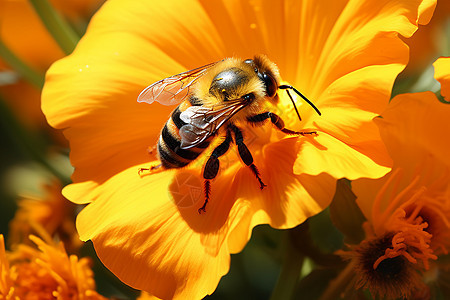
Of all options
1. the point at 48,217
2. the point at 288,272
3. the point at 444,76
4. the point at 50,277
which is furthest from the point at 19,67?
the point at 444,76

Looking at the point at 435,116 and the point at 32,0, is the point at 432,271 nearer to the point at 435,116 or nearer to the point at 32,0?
the point at 435,116

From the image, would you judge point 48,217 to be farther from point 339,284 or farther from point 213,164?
point 339,284

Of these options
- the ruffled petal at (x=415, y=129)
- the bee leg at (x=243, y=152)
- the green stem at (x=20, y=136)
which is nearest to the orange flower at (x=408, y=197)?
the ruffled petal at (x=415, y=129)

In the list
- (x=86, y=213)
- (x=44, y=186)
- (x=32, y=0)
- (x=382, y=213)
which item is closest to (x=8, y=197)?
(x=44, y=186)

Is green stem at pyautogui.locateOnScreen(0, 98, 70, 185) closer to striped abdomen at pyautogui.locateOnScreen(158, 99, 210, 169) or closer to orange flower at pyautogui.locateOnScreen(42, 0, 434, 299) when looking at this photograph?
orange flower at pyautogui.locateOnScreen(42, 0, 434, 299)

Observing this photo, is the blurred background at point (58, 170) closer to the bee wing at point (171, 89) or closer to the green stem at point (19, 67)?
the green stem at point (19, 67)

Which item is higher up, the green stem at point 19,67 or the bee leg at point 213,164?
the green stem at point 19,67

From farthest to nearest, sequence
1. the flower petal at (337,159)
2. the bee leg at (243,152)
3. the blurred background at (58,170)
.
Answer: the blurred background at (58,170) < the bee leg at (243,152) < the flower petal at (337,159)
